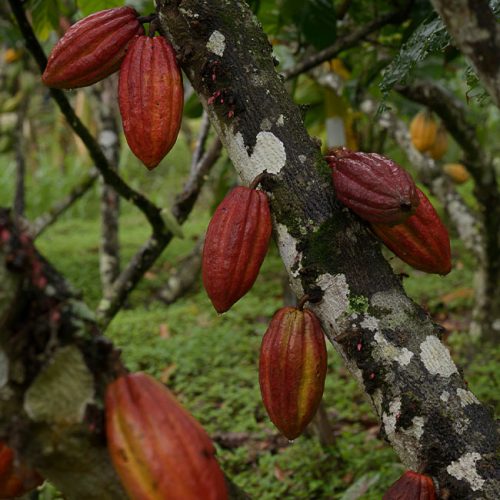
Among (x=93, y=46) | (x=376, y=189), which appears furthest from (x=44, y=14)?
(x=376, y=189)

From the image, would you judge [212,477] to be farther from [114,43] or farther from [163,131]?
[114,43]

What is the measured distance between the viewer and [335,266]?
3.19 ft

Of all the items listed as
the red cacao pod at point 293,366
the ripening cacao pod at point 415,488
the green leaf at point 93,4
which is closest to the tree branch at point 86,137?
the green leaf at point 93,4

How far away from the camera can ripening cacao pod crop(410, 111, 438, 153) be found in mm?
3373

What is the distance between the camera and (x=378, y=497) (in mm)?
1667

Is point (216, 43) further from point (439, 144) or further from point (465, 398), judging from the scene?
point (439, 144)

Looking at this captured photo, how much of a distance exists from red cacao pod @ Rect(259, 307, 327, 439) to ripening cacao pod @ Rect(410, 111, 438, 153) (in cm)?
258

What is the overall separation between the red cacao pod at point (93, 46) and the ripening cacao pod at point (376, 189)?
0.40 metres

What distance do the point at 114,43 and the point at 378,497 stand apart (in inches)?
48.3

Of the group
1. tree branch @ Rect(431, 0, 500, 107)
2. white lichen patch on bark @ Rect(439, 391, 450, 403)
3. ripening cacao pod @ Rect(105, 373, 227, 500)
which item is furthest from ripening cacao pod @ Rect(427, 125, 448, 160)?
ripening cacao pod @ Rect(105, 373, 227, 500)

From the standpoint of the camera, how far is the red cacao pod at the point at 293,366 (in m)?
0.98

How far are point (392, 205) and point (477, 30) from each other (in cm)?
34

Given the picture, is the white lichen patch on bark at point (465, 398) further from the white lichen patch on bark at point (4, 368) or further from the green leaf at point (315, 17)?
the green leaf at point (315, 17)

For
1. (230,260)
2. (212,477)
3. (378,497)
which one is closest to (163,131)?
(230,260)
